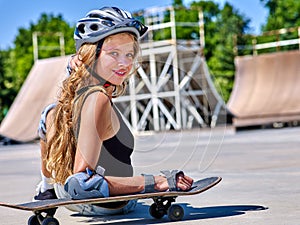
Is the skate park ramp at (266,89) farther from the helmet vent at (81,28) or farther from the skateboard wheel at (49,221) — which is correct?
the skateboard wheel at (49,221)

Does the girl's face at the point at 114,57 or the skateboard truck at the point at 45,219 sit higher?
the girl's face at the point at 114,57

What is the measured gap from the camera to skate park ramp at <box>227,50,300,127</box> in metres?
32.5

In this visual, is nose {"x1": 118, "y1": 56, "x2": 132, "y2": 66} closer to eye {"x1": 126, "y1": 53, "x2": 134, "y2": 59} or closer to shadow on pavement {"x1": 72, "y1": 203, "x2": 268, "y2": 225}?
eye {"x1": 126, "y1": 53, "x2": 134, "y2": 59}

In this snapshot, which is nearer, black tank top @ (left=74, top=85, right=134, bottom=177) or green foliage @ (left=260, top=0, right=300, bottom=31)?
black tank top @ (left=74, top=85, right=134, bottom=177)

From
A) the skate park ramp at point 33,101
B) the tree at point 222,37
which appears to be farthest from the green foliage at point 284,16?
the skate park ramp at point 33,101

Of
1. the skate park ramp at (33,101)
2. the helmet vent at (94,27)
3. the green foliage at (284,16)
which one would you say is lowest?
the skate park ramp at (33,101)

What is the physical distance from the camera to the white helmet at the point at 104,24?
4.53m

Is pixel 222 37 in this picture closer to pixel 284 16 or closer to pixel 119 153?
pixel 284 16

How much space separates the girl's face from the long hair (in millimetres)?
57

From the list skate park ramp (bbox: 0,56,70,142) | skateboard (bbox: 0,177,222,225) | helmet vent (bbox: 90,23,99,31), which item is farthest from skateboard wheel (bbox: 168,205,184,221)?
skate park ramp (bbox: 0,56,70,142)

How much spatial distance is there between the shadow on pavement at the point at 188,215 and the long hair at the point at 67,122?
0.47m

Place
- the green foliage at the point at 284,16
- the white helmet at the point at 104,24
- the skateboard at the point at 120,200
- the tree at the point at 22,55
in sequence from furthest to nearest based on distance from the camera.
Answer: the green foliage at the point at 284,16 < the tree at the point at 22,55 < the white helmet at the point at 104,24 < the skateboard at the point at 120,200

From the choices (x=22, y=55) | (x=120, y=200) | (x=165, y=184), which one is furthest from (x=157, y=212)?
(x=22, y=55)

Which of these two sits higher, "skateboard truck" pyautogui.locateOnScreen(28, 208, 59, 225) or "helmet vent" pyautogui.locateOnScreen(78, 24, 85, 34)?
"helmet vent" pyautogui.locateOnScreen(78, 24, 85, 34)
